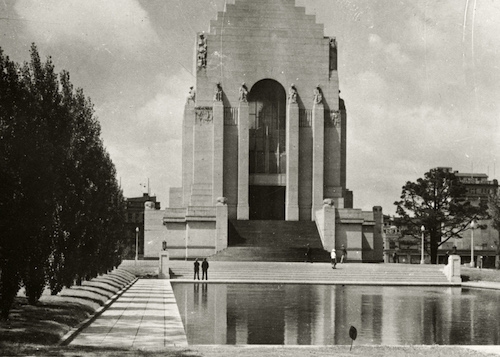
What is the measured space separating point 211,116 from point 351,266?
2056cm

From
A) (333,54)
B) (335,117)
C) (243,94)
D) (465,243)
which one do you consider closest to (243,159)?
(243,94)

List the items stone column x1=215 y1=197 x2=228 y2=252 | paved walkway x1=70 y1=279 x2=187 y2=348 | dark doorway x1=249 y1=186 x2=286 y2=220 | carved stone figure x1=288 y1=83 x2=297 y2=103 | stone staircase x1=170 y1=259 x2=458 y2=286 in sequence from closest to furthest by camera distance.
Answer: paved walkway x1=70 y1=279 x2=187 y2=348
stone staircase x1=170 y1=259 x2=458 y2=286
stone column x1=215 y1=197 x2=228 y2=252
carved stone figure x1=288 y1=83 x2=297 y2=103
dark doorway x1=249 y1=186 x2=286 y2=220

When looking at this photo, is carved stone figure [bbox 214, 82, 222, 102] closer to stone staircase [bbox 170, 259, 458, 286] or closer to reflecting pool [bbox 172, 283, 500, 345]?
stone staircase [bbox 170, 259, 458, 286]

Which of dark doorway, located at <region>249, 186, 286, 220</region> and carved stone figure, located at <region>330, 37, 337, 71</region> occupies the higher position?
carved stone figure, located at <region>330, 37, 337, 71</region>

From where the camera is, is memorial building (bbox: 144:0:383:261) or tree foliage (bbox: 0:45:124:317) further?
memorial building (bbox: 144:0:383:261)

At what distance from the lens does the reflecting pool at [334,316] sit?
61.3ft

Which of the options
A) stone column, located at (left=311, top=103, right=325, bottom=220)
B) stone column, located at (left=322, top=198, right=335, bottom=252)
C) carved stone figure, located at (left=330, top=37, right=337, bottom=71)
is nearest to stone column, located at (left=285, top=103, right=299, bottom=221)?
stone column, located at (left=311, top=103, right=325, bottom=220)

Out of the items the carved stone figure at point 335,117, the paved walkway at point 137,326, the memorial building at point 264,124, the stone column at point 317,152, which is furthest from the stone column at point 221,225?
the paved walkway at point 137,326

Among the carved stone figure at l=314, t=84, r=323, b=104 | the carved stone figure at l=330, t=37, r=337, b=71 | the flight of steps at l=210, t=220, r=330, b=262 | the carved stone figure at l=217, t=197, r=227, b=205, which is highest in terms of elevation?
the carved stone figure at l=330, t=37, r=337, b=71

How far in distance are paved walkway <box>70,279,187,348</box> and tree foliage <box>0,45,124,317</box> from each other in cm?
213

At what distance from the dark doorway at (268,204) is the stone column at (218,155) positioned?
12.8ft

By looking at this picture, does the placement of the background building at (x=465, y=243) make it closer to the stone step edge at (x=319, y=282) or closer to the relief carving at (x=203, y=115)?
the relief carving at (x=203, y=115)

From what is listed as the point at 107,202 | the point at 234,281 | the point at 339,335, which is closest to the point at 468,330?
the point at 339,335

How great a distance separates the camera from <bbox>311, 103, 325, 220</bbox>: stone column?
63719 mm
